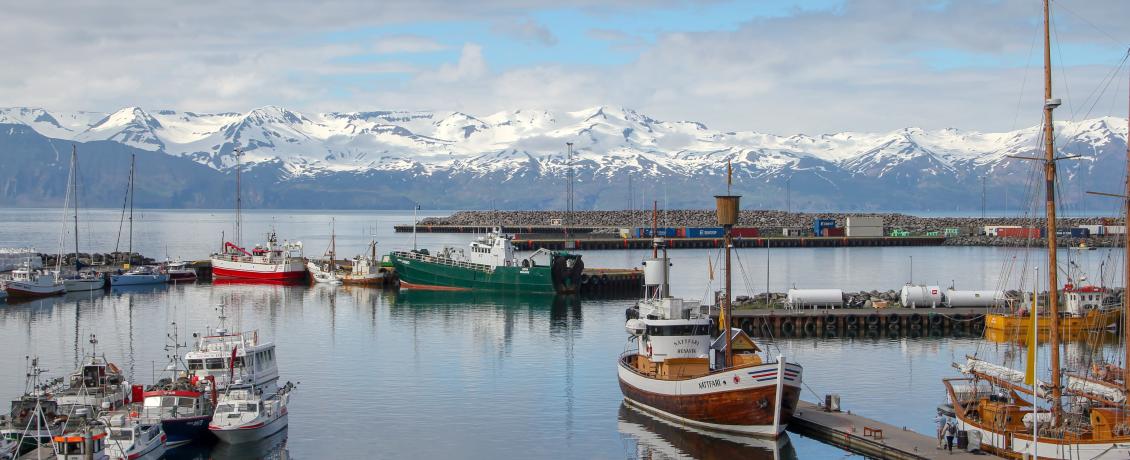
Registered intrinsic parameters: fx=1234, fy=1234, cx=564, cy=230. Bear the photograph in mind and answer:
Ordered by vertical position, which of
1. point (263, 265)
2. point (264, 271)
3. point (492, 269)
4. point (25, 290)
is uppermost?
point (263, 265)

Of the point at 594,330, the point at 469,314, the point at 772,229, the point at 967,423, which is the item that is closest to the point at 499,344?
the point at 594,330

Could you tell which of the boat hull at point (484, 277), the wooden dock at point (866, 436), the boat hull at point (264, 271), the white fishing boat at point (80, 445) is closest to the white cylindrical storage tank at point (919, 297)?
the boat hull at point (484, 277)

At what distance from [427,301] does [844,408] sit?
4502 cm

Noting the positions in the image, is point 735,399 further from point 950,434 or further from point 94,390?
point 94,390

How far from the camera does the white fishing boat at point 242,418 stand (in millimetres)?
37500

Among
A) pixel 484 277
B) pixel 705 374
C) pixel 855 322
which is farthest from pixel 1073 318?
pixel 484 277

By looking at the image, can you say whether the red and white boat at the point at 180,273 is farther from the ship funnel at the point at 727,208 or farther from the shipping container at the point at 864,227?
the shipping container at the point at 864,227

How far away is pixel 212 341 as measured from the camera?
43.8m

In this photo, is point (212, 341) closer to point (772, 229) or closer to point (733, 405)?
point (733, 405)

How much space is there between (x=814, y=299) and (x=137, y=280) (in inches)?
2164

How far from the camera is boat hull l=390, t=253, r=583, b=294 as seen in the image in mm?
86812

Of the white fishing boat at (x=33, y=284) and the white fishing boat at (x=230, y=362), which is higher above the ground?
the white fishing boat at (x=33, y=284)

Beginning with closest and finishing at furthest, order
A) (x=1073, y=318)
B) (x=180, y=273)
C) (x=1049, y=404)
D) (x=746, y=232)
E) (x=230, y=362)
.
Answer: (x=1049, y=404) < (x=230, y=362) < (x=1073, y=318) < (x=180, y=273) < (x=746, y=232)

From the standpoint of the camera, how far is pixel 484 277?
8888cm
